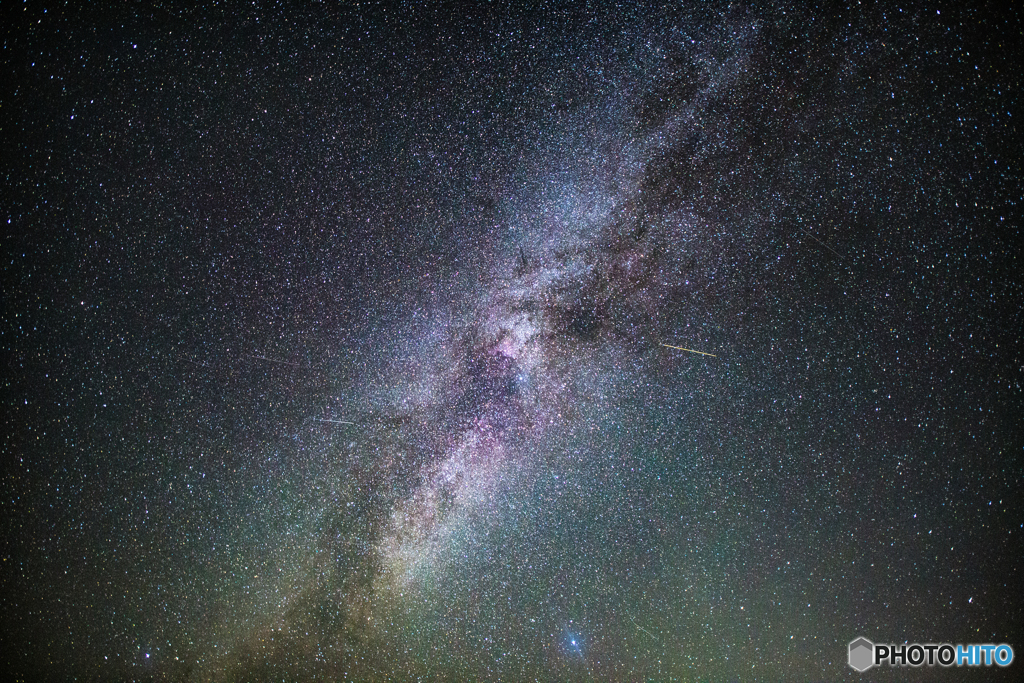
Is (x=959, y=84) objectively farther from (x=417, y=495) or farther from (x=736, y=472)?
(x=417, y=495)

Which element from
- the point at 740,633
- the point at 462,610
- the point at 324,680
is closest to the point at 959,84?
the point at 740,633

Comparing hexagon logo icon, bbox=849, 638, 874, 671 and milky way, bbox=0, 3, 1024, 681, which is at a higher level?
milky way, bbox=0, 3, 1024, 681

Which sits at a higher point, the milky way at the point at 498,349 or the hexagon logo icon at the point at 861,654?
the milky way at the point at 498,349

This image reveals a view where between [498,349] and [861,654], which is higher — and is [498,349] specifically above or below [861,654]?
above
